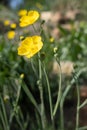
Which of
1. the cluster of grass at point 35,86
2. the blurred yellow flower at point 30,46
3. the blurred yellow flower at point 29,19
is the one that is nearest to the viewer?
the blurred yellow flower at point 30,46

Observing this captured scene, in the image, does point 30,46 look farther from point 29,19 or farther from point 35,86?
point 35,86

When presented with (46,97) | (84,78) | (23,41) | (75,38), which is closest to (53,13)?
(75,38)

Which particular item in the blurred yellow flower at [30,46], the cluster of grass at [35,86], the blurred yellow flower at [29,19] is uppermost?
the blurred yellow flower at [29,19]

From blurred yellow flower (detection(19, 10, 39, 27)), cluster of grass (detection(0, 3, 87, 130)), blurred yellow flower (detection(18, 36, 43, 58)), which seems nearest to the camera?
blurred yellow flower (detection(18, 36, 43, 58))

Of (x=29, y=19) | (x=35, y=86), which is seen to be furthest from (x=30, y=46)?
(x=35, y=86)

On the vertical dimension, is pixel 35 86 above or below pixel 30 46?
below
